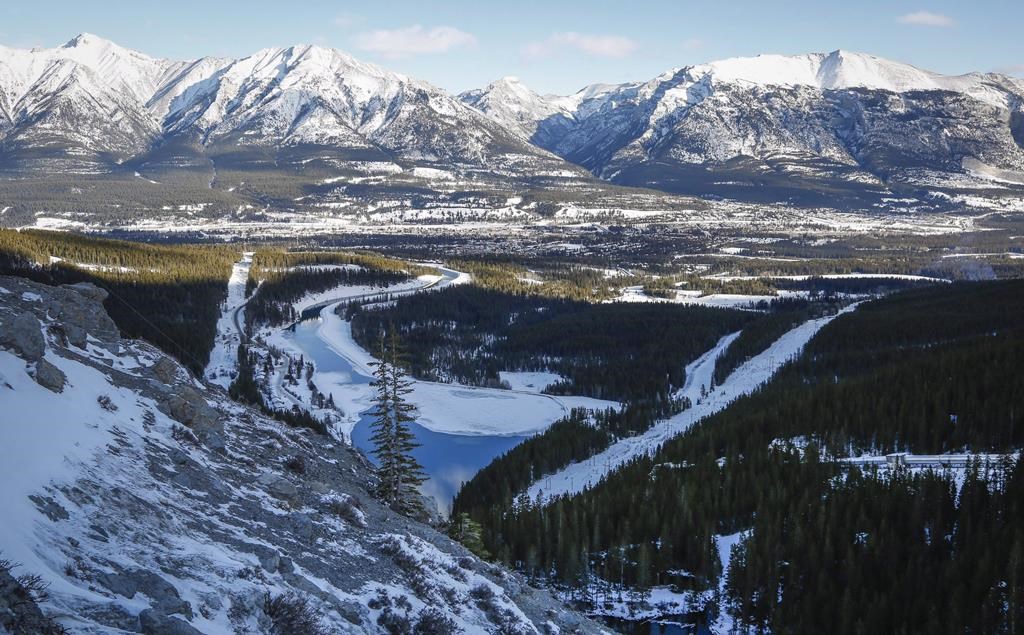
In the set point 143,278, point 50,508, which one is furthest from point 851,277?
point 50,508

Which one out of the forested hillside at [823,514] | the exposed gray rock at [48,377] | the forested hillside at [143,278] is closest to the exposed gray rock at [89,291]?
the exposed gray rock at [48,377]

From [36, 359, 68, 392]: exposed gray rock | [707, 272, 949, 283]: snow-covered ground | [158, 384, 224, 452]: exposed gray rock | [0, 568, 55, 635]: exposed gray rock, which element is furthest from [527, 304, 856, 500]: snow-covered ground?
[707, 272, 949, 283]: snow-covered ground

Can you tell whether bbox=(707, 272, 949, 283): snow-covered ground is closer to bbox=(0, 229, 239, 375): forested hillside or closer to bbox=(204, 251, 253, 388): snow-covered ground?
bbox=(204, 251, 253, 388): snow-covered ground

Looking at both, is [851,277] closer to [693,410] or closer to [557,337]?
[557,337]

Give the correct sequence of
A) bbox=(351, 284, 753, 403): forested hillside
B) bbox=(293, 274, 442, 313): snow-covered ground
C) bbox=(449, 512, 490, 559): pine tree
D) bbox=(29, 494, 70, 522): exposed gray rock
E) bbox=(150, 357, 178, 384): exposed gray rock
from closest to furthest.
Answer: bbox=(29, 494, 70, 522): exposed gray rock → bbox=(449, 512, 490, 559): pine tree → bbox=(150, 357, 178, 384): exposed gray rock → bbox=(351, 284, 753, 403): forested hillside → bbox=(293, 274, 442, 313): snow-covered ground

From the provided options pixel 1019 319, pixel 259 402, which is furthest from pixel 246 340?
pixel 1019 319

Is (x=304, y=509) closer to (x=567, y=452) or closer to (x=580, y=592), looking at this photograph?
(x=580, y=592)

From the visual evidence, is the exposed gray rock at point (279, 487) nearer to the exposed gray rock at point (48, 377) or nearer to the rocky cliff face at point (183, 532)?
the rocky cliff face at point (183, 532)
